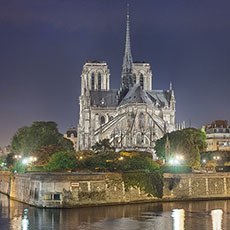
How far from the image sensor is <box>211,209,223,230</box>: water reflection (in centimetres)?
3303

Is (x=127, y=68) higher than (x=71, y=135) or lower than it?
higher

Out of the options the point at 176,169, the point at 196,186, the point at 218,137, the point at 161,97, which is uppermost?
the point at 161,97

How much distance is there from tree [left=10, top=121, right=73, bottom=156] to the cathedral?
60.4ft

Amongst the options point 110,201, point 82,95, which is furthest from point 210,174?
point 82,95

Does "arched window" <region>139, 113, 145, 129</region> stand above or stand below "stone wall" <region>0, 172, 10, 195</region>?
above

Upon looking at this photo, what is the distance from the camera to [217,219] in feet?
118

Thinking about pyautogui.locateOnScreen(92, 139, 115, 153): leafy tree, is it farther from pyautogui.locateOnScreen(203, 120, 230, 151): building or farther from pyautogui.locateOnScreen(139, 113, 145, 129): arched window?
pyautogui.locateOnScreen(203, 120, 230, 151): building

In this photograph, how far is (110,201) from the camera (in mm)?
42625

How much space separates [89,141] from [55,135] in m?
29.4

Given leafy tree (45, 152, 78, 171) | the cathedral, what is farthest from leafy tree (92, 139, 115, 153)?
leafy tree (45, 152, 78, 171)

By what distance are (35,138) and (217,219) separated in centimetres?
4615

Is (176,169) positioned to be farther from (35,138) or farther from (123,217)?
(35,138)

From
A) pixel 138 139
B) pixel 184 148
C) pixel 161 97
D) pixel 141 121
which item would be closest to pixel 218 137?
pixel 161 97

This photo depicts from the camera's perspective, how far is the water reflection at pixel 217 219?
3303cm
